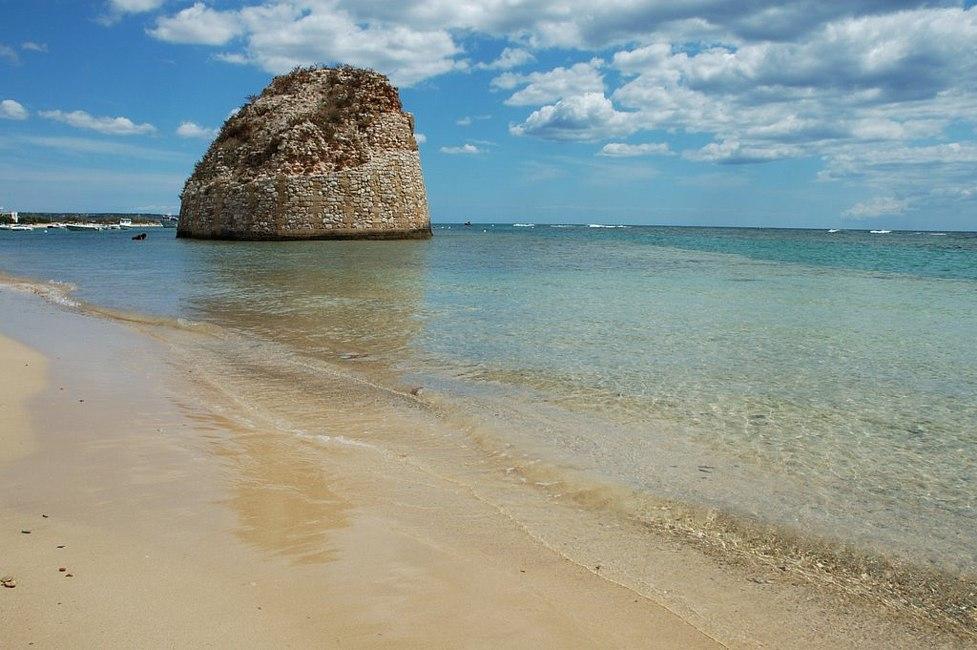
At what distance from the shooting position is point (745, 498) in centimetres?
372

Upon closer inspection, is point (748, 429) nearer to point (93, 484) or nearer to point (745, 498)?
point (745, 498)

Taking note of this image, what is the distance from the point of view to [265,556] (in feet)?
8.67

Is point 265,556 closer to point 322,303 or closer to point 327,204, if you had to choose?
point 322,303

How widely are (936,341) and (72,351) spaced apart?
34.7 ft

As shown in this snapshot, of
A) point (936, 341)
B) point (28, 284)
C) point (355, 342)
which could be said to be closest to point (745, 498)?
point (355, 342)

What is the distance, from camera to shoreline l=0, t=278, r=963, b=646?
2443mm

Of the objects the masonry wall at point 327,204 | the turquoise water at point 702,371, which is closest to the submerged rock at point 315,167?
the masonry wall at point 327,204

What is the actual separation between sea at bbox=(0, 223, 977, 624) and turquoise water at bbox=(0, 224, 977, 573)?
0.08ft

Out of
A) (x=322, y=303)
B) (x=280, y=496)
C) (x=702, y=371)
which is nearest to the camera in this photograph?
(x=280, y=496)

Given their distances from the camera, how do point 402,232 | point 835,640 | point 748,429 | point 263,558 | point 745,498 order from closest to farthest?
point 835,640 → point 263,558 → point 745,498 → point 748,429 → point 402,232

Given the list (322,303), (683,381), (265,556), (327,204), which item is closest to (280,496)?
(265,556)

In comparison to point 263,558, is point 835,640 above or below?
below

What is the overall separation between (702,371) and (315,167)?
3268 centimetres

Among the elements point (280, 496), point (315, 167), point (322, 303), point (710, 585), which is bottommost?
point (710, 585)
